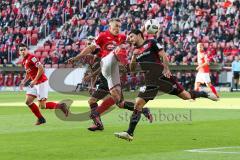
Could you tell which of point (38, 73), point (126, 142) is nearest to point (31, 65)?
point (38, 73)

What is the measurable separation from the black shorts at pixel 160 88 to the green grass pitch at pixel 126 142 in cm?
89

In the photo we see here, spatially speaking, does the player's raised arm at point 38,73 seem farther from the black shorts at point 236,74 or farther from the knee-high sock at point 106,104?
the black shorts at point 236,74

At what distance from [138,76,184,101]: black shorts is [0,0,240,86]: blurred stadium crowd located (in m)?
26.8

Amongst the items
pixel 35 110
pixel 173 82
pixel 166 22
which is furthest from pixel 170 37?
pixel 173 82

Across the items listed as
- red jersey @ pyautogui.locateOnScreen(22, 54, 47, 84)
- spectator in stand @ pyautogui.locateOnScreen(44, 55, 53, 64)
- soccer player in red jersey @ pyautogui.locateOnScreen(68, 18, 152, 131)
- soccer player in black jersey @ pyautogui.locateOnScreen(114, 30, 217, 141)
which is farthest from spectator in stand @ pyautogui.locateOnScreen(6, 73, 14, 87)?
soccer player in black jersey @ pyautogui.locateOnScreen(114, 30, 217, 141)

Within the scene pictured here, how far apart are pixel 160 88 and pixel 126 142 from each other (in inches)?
64.1

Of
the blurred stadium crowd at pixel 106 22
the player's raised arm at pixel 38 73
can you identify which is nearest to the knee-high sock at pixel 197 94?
the player's raised arm at pixel 38 73

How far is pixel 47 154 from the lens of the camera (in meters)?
13.0

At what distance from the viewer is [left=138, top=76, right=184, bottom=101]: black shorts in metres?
15.4

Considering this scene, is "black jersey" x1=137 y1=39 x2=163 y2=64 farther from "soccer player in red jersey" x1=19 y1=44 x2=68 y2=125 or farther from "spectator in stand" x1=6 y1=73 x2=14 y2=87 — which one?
"spectator in stand" x1=6 y1=73 x2=14 y2=87

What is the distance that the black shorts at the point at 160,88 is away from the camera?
15406 millimetres

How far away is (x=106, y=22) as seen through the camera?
5047 cm

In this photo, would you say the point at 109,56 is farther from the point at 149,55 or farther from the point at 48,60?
the point at 48,60

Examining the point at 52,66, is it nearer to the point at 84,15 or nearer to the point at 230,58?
the point at 84,15
